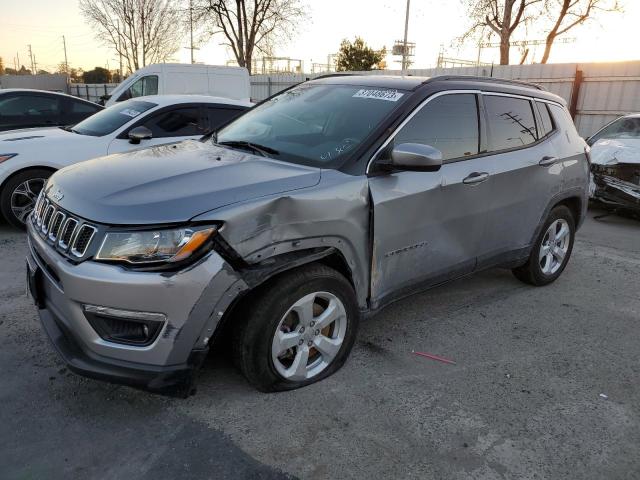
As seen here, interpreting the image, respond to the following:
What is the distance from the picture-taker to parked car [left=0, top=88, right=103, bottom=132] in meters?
8.21

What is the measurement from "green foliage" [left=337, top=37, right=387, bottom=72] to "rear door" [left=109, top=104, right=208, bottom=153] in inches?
1631

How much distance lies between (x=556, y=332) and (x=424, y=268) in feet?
4.17

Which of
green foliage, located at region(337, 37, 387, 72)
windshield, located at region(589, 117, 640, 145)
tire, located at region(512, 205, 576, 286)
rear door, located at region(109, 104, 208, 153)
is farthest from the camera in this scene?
green foliage, located at region(337, 37, 387, 72)

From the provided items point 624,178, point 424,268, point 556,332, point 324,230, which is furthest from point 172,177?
point 624,178

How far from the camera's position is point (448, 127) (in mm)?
3484

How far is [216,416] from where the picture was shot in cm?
269

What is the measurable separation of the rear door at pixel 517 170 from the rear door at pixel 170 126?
11.9 ft

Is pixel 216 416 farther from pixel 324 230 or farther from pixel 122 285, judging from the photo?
pixel 324 230

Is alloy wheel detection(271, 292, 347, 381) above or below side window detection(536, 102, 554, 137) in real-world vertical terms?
below

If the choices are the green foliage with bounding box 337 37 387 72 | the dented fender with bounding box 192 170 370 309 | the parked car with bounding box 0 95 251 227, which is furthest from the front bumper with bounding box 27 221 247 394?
the green foliage with bounding box 337 37 387 72

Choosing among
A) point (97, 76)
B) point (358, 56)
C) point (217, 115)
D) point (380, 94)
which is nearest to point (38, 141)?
point (217, 115)

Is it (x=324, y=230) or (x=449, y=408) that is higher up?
(x=324, y=230)

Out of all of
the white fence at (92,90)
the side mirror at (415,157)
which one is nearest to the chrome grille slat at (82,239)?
the side mirror at (415,157)

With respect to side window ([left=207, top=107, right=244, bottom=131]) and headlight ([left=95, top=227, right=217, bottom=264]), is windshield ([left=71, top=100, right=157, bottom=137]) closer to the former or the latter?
side window ([left=207, top=107, right=244, bottom=131])
